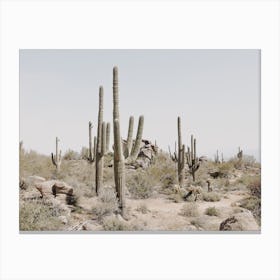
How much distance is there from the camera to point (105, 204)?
7395 mm

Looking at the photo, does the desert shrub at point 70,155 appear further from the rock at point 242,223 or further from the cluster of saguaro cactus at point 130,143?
the rock at point 242,223

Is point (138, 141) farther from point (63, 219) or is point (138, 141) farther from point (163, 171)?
point (63, 219)

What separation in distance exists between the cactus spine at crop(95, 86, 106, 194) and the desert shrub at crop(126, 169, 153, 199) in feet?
1.68

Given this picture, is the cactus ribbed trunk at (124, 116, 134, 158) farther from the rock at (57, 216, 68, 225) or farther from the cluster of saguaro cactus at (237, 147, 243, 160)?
the cluster of saguaro cactus at (237, 147, 243, 160)

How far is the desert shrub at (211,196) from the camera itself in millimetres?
7520

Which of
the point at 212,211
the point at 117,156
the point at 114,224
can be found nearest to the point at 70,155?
the point at 117,156

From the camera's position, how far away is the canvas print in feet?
23.7

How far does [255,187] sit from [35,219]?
3.25 m

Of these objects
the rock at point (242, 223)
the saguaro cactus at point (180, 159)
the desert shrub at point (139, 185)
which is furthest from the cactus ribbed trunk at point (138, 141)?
the rock at point (242, 223)

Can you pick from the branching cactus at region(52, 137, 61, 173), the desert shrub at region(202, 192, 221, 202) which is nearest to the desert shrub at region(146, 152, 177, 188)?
the desert shrub at region(202, 192, 221, 202)

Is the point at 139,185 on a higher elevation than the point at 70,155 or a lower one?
lower
